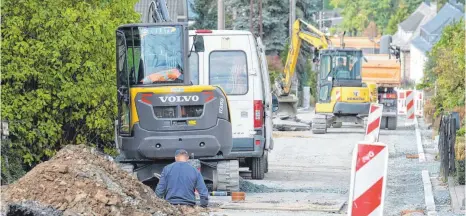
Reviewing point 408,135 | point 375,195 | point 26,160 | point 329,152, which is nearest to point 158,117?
point 26,160

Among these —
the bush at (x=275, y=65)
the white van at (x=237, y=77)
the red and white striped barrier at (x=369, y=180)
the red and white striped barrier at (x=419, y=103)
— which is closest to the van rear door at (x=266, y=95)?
the white van at (x=237, y=77)

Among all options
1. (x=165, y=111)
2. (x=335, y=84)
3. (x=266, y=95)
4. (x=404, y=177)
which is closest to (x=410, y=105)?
(x=335, y=84)

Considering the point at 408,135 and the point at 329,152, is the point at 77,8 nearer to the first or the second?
the point at 329,152

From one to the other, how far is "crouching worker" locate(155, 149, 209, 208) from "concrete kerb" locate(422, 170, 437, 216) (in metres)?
3.39

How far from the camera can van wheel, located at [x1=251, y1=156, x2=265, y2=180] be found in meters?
21.5

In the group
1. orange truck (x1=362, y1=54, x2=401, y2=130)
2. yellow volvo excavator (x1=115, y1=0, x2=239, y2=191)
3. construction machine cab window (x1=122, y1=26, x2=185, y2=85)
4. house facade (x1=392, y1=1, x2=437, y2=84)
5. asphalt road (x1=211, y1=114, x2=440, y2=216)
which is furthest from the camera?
house facade (x1=392, y1=1, x2=437, y2=84)

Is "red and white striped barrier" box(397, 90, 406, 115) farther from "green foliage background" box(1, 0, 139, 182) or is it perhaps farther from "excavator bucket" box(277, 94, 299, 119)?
"green foliage background" box(1, 0, 139, 182)

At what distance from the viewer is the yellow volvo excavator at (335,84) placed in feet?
131

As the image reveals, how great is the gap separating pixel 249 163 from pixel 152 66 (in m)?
3.91

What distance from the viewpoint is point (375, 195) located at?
11.1m

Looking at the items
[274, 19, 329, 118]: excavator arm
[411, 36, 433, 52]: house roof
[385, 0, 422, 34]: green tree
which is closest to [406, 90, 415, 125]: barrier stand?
[274, 19, 329, 118]: excavator arm

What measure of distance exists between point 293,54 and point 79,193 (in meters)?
29.5

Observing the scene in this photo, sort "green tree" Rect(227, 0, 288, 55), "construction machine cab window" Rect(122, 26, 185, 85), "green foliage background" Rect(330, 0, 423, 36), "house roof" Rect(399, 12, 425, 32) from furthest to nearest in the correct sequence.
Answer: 1. "green foliage background" Rect(330, 0, 423, 36)
2. "house roof" Rect(399, 12, 425, 32)
3. "green tree" Rect(227, 0, 288, 55)
4. "construction machine cab window" Rect(122, 26, 185, 85)

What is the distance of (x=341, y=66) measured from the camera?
4100 centimetres
